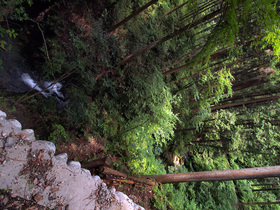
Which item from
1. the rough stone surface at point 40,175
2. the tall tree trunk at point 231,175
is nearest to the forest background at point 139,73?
the tall tree trunk at point 231,175

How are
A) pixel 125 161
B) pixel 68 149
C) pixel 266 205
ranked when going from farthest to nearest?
pixel 266 205, pixel 125 161, pixel 68 149

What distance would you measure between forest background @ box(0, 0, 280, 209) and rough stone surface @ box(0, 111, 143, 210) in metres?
1.60

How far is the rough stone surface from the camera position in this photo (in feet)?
8.90

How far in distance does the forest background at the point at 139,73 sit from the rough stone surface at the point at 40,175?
63.1 inches

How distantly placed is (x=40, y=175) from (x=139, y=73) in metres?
4.77

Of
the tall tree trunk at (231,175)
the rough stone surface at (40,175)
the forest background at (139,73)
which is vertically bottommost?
the tall tree trunk at (231,175)

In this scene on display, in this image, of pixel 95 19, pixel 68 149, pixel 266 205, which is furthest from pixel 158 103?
pixel 266 205

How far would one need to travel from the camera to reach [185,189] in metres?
7.98

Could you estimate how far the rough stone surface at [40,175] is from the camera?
271 centimetres

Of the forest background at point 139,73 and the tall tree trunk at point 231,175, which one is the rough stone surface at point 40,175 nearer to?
the forest background at point 139,73

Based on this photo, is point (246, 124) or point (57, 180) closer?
point (57, 180)

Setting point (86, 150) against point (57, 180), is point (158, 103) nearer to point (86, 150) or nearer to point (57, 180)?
point (86, 150)

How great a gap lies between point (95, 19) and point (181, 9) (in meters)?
4.91

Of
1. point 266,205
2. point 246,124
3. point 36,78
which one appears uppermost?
point 36,78
